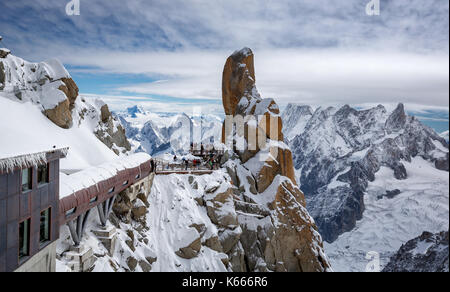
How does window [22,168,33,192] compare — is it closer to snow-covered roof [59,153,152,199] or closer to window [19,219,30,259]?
window [19,219,30,259]

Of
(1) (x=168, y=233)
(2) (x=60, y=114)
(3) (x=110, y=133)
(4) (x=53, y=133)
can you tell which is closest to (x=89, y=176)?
(1) (x=168, y=233)

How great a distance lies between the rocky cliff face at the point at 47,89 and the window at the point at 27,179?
24.1 m

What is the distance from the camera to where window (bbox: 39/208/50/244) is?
1477 cm

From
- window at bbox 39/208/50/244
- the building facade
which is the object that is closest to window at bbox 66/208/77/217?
the building facade

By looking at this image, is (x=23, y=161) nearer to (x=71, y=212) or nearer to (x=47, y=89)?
(x=71, y=212)

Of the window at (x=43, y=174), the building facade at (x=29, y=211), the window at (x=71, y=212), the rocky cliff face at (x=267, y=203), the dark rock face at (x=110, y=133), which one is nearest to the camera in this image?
the building facade at (x=29, y=211)

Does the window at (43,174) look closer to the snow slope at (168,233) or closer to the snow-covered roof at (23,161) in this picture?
the snow-covered roof at (23,161)

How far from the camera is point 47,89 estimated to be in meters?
35.1

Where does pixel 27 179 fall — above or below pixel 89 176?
above

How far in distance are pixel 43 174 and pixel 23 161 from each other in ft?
8.02

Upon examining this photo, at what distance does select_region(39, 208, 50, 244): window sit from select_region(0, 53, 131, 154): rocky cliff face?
76.0ft

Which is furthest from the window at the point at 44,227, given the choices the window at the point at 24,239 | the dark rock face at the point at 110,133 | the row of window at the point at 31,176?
the dark rock face at the point at 110,133

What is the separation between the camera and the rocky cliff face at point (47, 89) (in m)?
33.5
